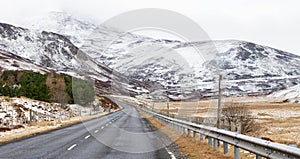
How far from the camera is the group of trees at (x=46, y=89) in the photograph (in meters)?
76.1

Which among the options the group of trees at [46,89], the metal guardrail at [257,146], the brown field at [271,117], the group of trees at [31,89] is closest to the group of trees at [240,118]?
the brown field at [271,117]

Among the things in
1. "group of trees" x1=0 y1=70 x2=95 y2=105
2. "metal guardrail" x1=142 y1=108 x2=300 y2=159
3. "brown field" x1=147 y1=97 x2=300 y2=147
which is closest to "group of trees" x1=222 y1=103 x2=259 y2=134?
"brown field" x1=147 y1=97 x2=300 y2=147

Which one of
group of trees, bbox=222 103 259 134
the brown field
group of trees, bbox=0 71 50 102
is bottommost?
the brown field

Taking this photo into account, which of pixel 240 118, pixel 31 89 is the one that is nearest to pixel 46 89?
pixel 31 89

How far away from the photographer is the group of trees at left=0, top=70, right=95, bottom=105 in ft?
250

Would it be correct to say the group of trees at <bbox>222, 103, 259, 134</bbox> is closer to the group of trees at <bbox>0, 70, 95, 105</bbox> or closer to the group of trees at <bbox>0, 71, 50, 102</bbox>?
the group of trees at <bbox>0, 70, 95, 105</bbox>

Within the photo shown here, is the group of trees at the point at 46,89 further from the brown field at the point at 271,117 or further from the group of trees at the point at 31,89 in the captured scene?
the brown field at the point at 271,117

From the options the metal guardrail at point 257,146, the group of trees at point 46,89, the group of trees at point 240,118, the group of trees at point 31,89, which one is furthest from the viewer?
the group of trees at point 46,89

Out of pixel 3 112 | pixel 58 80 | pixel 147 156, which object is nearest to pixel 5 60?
pixel 58 80

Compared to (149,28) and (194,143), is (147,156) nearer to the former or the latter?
(194,143)

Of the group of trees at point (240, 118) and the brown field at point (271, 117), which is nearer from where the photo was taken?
the brown field at point (271, 117)

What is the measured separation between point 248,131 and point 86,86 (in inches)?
2739

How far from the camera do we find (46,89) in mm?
77688

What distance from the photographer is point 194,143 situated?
17.6m
